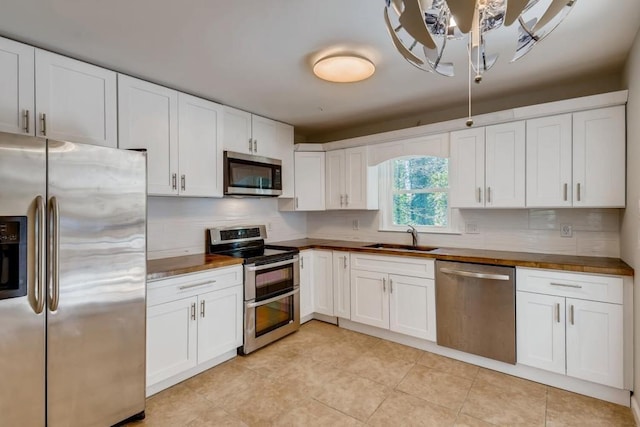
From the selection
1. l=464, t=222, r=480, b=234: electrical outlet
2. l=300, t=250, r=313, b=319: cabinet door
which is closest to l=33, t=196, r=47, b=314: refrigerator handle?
l=300, t=250, r=313, b=319: cabinet door

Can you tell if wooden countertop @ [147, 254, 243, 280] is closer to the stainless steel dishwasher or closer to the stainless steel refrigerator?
the stainless steel refrigerator

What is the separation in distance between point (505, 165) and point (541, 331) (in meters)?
1.35

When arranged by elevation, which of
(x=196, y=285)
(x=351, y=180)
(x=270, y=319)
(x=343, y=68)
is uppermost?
(x=343, y=68)

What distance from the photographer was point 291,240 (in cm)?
427

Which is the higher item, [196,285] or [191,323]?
[196,285]

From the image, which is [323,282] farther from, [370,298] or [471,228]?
[471,228]

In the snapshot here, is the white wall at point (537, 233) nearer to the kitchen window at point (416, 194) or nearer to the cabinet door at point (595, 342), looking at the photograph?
the kitchen window at point (416, 194)

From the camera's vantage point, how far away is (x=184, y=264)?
258 centimetres

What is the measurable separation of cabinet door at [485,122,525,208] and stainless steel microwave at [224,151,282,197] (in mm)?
2127

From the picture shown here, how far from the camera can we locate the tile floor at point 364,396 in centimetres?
203

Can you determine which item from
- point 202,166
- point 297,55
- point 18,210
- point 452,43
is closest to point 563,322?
point 452,43

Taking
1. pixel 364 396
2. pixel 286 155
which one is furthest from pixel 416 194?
pixel 364 396

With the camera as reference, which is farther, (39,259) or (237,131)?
(237,131)

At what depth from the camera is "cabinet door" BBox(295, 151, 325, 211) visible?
392 cm
